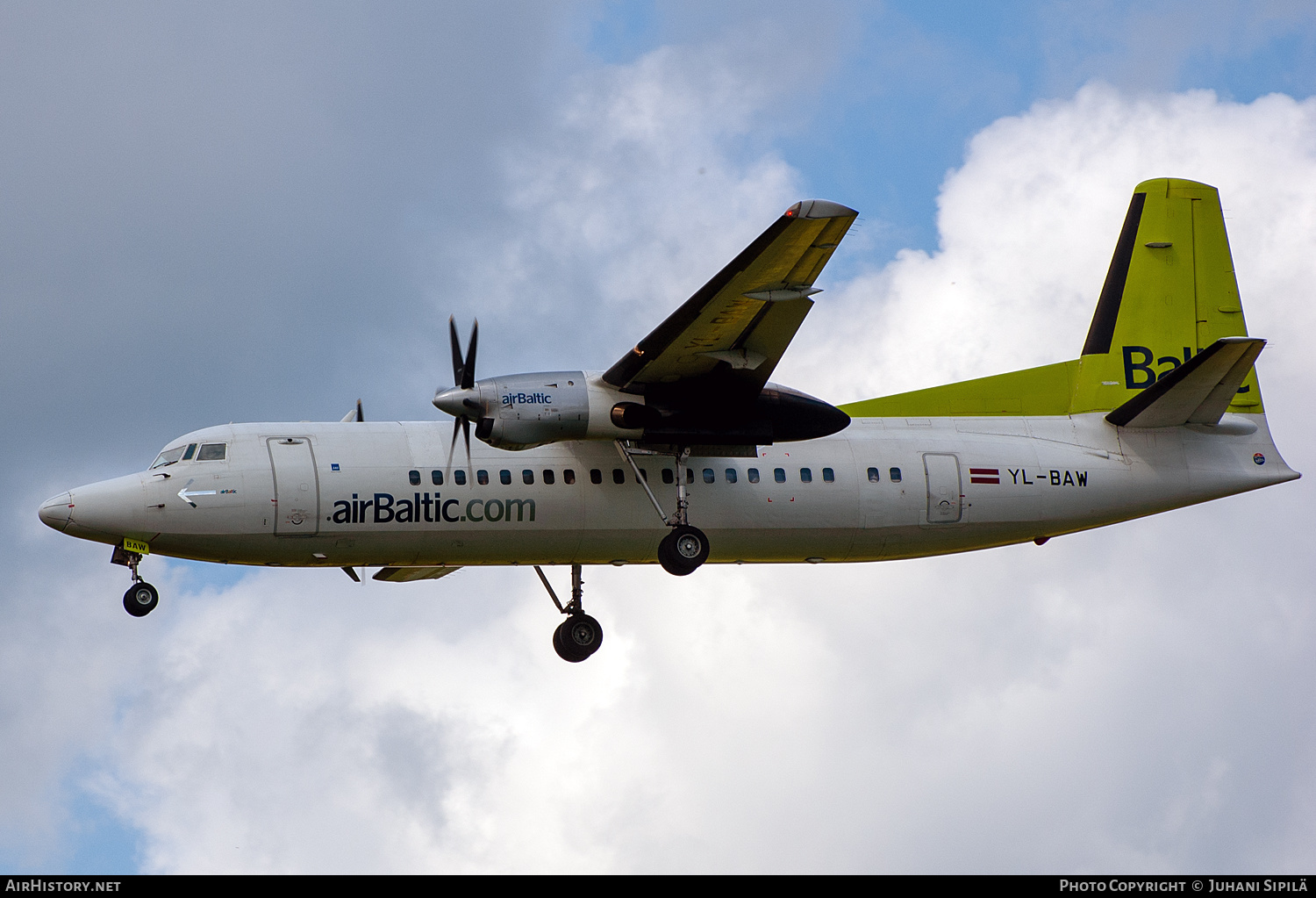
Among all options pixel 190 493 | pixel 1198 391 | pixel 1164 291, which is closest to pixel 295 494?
pixel 190 493

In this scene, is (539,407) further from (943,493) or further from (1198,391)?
(1198,391)

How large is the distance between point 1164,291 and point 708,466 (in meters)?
9.11

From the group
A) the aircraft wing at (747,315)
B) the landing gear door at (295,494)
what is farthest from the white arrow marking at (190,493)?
the aircraft wing at (747,315)

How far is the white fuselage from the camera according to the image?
76.6 ft

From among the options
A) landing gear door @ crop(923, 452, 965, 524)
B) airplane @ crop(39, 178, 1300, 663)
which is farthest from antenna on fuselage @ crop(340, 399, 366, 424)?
landing gear door @ crop(923, 452, 965, 524)

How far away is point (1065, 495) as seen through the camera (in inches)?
1032

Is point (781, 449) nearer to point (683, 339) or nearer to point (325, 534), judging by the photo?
point (683, 339)

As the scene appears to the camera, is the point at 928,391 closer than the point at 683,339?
No

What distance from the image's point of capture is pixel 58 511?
23047 millimetres

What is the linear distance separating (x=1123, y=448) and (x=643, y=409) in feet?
27.1

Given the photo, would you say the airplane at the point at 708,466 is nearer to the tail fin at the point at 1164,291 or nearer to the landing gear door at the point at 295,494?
the landing gear door at the point at 295,494

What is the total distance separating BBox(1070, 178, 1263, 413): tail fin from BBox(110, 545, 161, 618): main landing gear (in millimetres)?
15277
